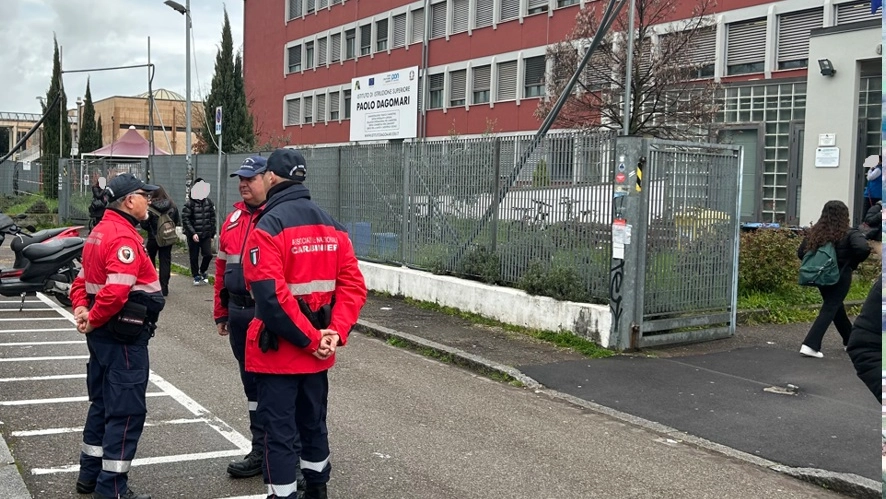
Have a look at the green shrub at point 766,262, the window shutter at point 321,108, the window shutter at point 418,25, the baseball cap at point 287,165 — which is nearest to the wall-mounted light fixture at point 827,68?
the green shrub at point 766,262

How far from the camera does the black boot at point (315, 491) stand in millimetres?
4785

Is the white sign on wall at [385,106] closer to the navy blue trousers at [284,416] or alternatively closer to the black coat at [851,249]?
the black coat at [851,249]

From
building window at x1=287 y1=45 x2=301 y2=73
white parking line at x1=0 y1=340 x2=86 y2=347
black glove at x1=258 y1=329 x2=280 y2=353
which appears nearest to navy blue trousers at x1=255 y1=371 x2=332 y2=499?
black glove at x1=258 y1=329 x2=280 y2=353

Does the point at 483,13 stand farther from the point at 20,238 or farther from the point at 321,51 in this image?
the point at 20,238

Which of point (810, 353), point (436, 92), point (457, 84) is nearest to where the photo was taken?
point (810, 353)

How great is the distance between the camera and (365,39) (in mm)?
48531

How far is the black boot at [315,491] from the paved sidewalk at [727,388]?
3.12 m

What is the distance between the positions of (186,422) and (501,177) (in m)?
6.24

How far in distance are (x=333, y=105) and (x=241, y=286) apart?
1854 inches

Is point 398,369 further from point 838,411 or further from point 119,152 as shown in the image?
point 119,152

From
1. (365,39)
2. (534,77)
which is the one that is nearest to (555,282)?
(534,77)

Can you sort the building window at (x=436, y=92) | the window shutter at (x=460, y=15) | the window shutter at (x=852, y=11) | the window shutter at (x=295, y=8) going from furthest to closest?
the window shutter at (x=295, y=8), the building window at (x=436, y=92), the window shutter at (x=460, y=15), the window shutter at (x=852, y=11)

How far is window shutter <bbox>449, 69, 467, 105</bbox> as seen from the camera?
41.0 metres

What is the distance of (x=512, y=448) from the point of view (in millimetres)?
6301
